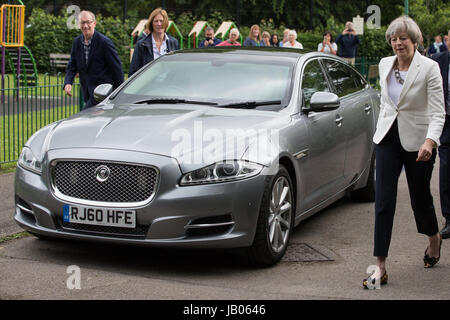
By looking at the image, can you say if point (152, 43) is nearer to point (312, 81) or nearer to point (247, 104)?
point (312, 81)

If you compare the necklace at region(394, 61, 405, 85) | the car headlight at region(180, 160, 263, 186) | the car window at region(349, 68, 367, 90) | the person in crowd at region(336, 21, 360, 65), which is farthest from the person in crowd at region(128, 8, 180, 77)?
the person in crowd at region(336, 21, 360, 65)

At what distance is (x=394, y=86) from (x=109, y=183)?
2059 mm

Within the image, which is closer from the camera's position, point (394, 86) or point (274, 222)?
point (394, 86)

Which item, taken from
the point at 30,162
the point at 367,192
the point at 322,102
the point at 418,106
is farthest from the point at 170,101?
the point at 367,192

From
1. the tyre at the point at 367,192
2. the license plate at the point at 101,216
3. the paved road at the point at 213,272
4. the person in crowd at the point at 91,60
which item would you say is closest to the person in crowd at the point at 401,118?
the paved road at the point at 213,272

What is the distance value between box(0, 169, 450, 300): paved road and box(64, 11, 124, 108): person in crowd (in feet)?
8.67

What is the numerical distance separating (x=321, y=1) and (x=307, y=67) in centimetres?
4177

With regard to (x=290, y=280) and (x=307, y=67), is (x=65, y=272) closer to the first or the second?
(x=290, y=280)

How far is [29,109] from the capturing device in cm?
1174

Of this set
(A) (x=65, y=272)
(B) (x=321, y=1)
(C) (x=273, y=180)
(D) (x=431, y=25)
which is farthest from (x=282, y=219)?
(B) (x=321, y=1)

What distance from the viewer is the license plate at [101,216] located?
577 cm

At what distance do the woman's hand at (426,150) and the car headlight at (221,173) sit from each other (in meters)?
1.11

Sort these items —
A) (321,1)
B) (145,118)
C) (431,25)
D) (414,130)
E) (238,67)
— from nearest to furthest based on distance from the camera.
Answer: (414,130) < (145,118) < (238,67) < (431,25) < (321,1)
